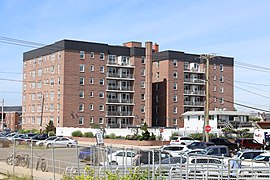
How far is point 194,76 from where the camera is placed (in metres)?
99.4

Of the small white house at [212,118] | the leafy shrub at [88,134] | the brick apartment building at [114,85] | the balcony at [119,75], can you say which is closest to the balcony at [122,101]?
the brick apartment building at [114,85]

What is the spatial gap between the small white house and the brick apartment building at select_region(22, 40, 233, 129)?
237 inches

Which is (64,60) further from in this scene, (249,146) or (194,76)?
(249,146)

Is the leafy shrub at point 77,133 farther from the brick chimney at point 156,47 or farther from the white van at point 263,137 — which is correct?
the brick chimney at point 156,47

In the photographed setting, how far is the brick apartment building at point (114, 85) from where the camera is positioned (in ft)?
278

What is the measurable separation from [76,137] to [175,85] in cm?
2944

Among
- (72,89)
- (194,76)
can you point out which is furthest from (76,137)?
(194,76)

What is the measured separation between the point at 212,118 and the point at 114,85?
63.5 ft

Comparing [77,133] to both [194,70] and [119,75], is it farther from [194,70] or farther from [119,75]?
[194,70]

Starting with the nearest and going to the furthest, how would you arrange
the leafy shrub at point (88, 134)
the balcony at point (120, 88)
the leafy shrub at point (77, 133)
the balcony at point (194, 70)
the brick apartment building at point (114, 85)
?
the leafy shrub at point (88, 134), the leafy shrub at point (77, 133), the brick apartment building at point (114, 85), the balcony at point (120, 88), the balcony at point (194, 70)

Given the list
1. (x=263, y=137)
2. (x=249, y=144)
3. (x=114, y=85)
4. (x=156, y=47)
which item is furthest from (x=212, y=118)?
(x=263, y=137)

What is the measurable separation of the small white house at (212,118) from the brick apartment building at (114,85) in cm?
603

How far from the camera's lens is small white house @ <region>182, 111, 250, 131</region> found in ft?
276

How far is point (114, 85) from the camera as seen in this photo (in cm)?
9056
